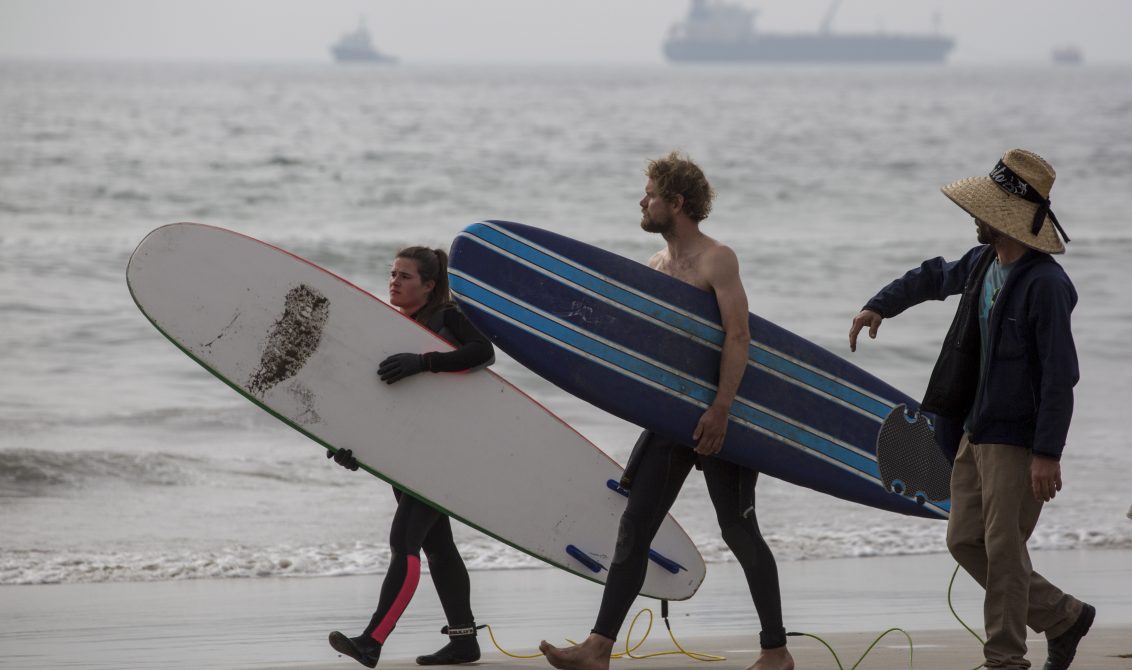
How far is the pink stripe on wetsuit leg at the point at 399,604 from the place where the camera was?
331cm

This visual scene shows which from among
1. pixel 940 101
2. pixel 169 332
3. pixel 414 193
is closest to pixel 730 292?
pixel 169 332

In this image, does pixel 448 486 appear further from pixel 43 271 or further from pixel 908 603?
pixel 43 271

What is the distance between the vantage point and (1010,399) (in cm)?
276

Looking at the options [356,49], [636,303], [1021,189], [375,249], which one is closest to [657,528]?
[636,303]

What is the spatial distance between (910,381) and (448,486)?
Answer: 7.21 metres

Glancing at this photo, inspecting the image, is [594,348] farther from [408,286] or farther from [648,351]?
[408,286]

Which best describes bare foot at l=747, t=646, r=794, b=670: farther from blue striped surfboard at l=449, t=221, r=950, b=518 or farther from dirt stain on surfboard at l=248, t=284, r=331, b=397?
dirt stain on surfboard at l=248, t=284, r=331, b=397

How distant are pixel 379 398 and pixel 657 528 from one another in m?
0.94

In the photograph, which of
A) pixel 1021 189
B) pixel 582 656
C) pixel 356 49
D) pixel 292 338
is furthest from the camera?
pixel 356 49

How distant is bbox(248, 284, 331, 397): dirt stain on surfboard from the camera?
3717 mm

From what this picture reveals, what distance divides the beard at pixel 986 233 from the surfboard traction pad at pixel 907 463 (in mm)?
1001

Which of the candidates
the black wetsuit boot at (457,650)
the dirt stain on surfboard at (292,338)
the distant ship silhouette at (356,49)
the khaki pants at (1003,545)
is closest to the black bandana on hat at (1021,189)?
the khaki pants at (1003,545)

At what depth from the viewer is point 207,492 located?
688 centimetres

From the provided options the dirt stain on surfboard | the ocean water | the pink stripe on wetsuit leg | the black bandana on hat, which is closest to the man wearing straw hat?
the black bandana on hat
